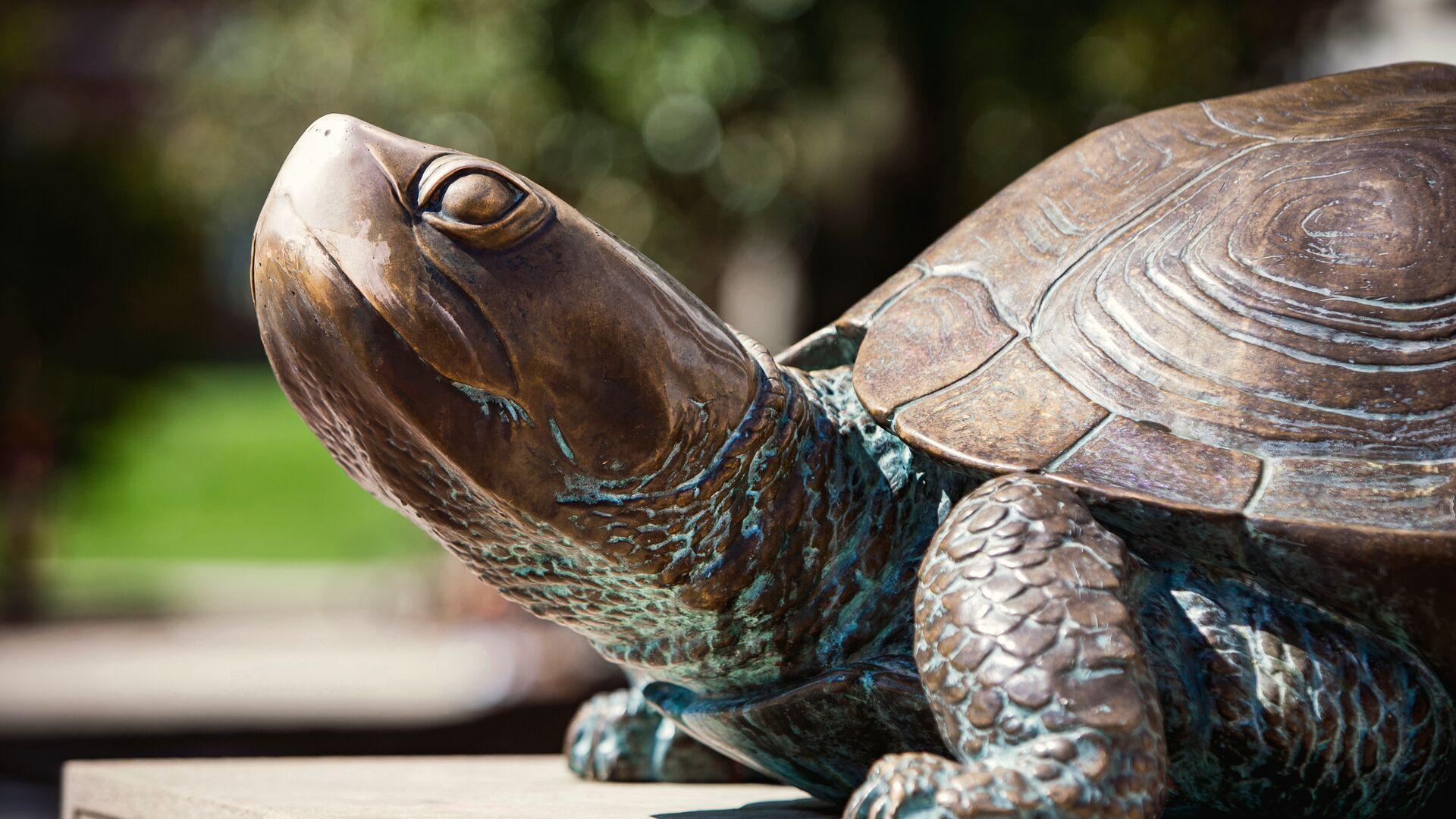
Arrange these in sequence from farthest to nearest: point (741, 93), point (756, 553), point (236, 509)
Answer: point (236, 509) → point (741, 93) → point (756, 553)

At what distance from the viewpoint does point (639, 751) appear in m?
2.53

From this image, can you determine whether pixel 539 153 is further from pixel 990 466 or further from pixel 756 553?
pixel 990 466

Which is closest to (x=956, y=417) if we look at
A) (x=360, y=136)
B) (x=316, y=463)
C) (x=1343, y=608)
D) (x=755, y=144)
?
(x=1343, y=608)

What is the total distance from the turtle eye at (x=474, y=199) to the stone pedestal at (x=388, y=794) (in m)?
0.81

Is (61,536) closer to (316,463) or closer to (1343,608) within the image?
(316,463)

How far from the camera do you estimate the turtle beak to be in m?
1.68

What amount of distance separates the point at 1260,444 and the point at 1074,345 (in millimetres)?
267

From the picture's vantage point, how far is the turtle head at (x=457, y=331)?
66.2 inches

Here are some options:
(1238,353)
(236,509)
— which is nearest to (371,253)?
(1238,353)

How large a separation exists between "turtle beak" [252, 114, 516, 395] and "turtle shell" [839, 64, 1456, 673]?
1.85ft

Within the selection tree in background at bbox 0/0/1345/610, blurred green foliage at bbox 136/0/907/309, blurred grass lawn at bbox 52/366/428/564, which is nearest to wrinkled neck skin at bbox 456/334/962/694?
tree in background at bbox 0/0/1345/610

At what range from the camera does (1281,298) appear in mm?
1869

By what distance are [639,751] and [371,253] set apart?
1183 millimetres

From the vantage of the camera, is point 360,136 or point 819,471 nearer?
point 360,136
